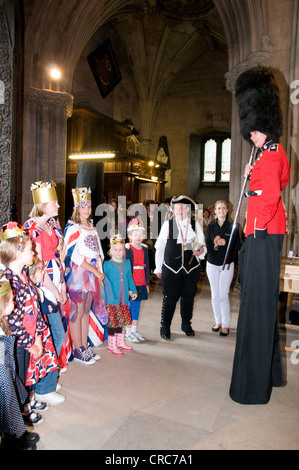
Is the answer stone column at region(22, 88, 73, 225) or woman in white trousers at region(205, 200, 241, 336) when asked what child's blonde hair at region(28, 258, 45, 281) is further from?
stone column at region(22, 88, 73, 225)

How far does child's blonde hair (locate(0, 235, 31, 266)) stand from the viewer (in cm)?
223

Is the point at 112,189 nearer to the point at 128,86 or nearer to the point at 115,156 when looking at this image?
the point at 115,156

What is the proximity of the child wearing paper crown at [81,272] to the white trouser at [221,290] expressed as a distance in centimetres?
173

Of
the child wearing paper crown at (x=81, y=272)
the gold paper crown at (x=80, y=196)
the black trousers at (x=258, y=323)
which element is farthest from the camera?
the gold paper crown at (x=80, y=196)

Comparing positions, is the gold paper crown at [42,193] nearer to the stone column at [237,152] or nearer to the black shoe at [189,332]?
the black shoe at [189,332]

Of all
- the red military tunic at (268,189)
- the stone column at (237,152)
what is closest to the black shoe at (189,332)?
the red military tunic at (268,189)

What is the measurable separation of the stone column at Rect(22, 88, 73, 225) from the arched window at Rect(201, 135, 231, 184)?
11.6 m

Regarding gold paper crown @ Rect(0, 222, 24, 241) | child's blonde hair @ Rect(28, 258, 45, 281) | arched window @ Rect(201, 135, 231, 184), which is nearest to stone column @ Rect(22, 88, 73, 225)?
child's blonde hair @ Rect(28, 258, 45, 281)

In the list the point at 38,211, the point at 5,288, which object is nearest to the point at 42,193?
the point at 38,211

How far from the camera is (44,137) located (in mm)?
9609

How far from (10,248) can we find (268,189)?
194 cm

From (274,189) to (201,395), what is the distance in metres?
1.85

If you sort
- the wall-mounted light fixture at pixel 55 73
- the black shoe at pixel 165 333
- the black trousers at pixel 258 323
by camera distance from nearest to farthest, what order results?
the black trousers at pixel 258 323 < the black shoe at pixel 165 333 < the wall-mounted light fixture at pixel 55 73

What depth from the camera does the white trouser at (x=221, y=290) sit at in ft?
14.9
